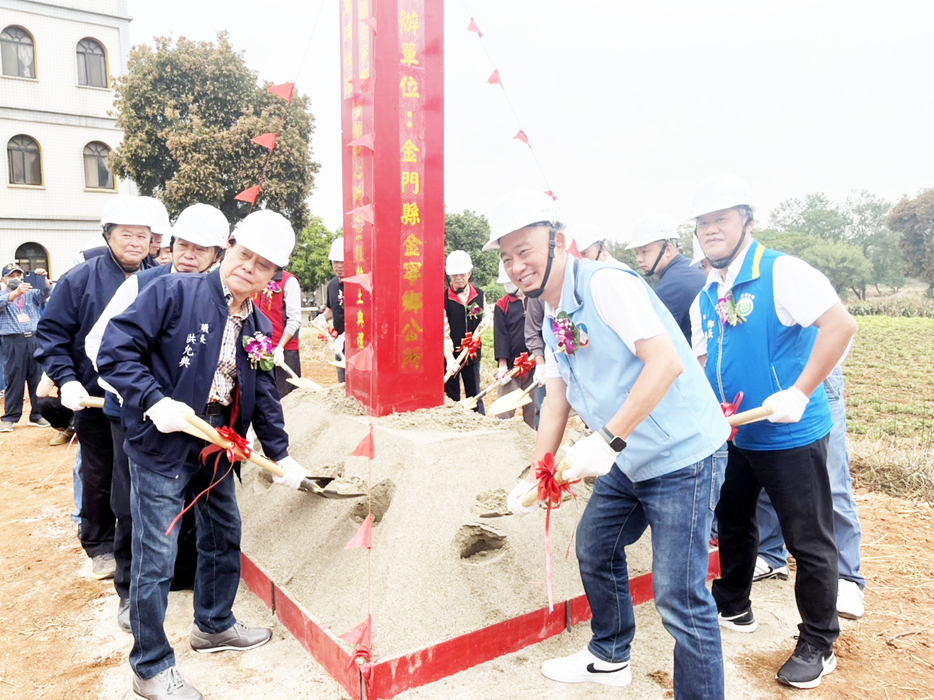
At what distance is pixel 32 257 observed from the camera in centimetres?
1791

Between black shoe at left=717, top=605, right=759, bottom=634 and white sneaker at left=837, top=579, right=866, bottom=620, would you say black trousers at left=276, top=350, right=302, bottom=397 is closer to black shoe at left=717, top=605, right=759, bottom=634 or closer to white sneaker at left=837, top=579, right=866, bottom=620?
black shoe at left=717, top=605, right=759, bottom=634

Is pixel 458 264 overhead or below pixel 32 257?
below

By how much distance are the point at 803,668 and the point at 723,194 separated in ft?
6.31

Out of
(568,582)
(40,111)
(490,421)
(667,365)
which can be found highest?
(40,111)

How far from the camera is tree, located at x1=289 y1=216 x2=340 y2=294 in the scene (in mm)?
24797

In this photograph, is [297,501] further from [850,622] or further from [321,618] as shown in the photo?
[850,622]

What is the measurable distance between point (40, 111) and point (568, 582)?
20517 mm

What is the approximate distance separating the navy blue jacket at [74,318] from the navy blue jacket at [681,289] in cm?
300

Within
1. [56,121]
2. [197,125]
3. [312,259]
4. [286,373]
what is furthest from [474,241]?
[286,373]

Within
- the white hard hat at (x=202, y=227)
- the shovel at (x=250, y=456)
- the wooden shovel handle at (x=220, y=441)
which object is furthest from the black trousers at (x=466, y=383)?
the wooden shovel handle at (x=220, y=441)

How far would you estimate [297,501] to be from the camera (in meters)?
3.68

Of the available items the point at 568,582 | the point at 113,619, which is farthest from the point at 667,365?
the point at 113,619

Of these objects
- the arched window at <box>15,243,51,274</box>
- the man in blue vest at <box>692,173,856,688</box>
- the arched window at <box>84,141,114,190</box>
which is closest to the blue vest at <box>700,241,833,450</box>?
the man in blue vest at <box>692,173,856,688</box>

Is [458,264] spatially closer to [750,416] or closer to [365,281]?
[365,281]
